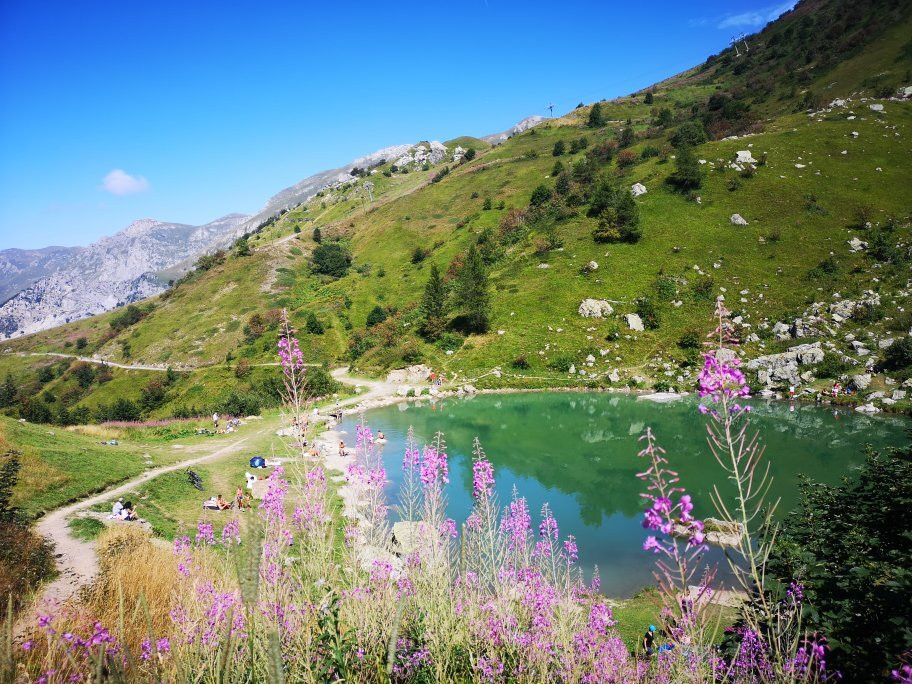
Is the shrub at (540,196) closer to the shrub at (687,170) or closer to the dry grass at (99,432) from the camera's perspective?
the shrub at (687,170)

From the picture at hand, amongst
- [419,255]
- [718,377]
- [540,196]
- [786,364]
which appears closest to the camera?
[718,377]

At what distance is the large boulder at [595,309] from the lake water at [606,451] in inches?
466

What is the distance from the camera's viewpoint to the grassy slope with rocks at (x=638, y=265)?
41.8 m

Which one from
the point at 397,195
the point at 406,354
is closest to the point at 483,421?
the point at 406,354

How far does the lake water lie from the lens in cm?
1667

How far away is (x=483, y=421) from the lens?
33375 mm

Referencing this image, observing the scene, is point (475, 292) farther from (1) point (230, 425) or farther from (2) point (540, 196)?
(2) point (540, 196)

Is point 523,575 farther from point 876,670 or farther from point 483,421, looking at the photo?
point 483,421

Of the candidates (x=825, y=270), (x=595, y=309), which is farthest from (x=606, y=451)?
(x=825, y=270)

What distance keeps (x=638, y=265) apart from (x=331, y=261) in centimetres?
5617

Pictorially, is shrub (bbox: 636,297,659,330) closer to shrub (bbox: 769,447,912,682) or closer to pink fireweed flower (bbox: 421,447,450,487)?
shrub (bbox: 769,447,912,682)

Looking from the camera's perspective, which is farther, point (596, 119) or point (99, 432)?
point (596, 119)

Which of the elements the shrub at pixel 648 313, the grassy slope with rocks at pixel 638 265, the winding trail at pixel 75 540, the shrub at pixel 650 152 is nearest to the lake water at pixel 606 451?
the grassy slope with rocks at pixel 638 265

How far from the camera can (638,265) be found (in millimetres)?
50188
